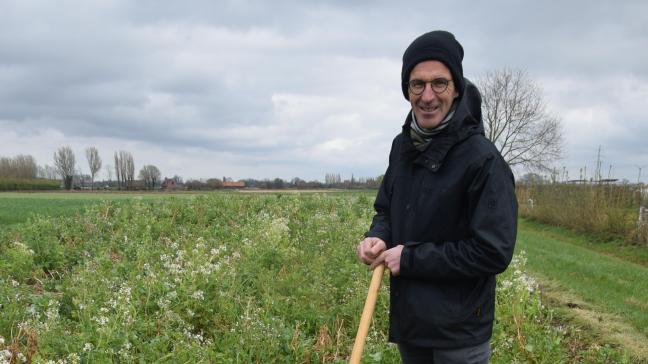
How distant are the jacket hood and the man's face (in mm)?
56

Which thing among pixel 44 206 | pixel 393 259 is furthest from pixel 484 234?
pixel 44 206

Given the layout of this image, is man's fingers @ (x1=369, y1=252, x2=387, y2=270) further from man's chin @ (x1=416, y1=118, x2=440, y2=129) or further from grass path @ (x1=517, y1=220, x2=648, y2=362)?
grass path @ (x1=517, y1=220, x2=648, y2=362)

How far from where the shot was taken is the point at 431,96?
2.09 m

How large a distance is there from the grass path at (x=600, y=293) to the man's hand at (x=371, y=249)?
4277 mm

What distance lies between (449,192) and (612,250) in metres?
16.0

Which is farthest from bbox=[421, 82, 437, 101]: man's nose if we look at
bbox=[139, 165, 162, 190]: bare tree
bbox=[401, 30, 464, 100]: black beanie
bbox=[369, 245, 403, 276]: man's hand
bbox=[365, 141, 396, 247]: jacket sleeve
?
bbox=[139, 165, 162, 190]: bare tree

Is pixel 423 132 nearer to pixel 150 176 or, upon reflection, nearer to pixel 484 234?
pixel 484 234

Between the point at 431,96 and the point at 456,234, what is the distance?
1.96 feet

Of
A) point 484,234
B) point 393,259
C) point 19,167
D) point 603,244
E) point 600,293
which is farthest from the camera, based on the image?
point 19,167

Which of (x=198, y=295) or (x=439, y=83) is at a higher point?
(x=439, y=83)

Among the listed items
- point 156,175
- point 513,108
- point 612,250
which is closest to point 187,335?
point 612,250

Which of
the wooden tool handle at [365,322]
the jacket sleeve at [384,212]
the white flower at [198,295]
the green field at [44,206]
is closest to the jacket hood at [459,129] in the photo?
the jacket sleeve at [384,212]

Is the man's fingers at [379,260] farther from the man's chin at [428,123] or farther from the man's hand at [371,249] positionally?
the man's chin at [428,123]

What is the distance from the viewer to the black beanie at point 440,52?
2072 millimetres
